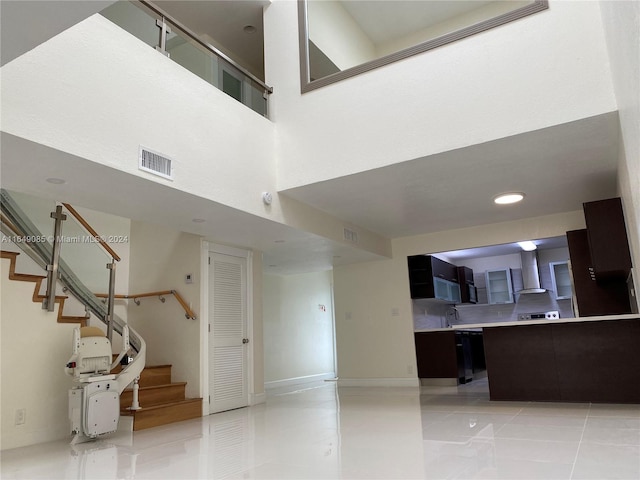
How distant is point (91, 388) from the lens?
4.41 meters

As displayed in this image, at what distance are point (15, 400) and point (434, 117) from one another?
466 cm

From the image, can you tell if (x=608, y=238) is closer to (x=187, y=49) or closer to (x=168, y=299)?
(x=187, y=49)

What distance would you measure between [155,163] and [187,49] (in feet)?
4.32

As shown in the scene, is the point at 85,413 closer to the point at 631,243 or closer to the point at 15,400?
the point at 15,400

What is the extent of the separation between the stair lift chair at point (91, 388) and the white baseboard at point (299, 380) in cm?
431

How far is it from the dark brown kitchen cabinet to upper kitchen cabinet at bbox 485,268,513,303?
12.8 feet

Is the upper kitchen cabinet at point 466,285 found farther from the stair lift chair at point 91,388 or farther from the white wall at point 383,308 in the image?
the stair lift chair at point 91,388

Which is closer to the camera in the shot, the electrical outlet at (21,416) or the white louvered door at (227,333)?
the electrical outlet at (21,416)

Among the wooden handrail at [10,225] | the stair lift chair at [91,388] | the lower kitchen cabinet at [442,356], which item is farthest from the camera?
the lower kitchen cabinet at [442,356]

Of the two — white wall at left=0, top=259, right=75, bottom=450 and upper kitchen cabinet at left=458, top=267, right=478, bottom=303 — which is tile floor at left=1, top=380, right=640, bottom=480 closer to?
white wall at left=0, top=259, right=75, bottom=450

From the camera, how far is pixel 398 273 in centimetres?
830

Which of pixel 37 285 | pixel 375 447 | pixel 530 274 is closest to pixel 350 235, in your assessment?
pixel 375 447

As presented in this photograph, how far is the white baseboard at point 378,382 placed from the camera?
25.9 feet

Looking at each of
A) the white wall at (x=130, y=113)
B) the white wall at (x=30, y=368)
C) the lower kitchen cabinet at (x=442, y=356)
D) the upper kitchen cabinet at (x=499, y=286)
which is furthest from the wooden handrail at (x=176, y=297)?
the upper kitchen cabinet at (x=499, y=286)
